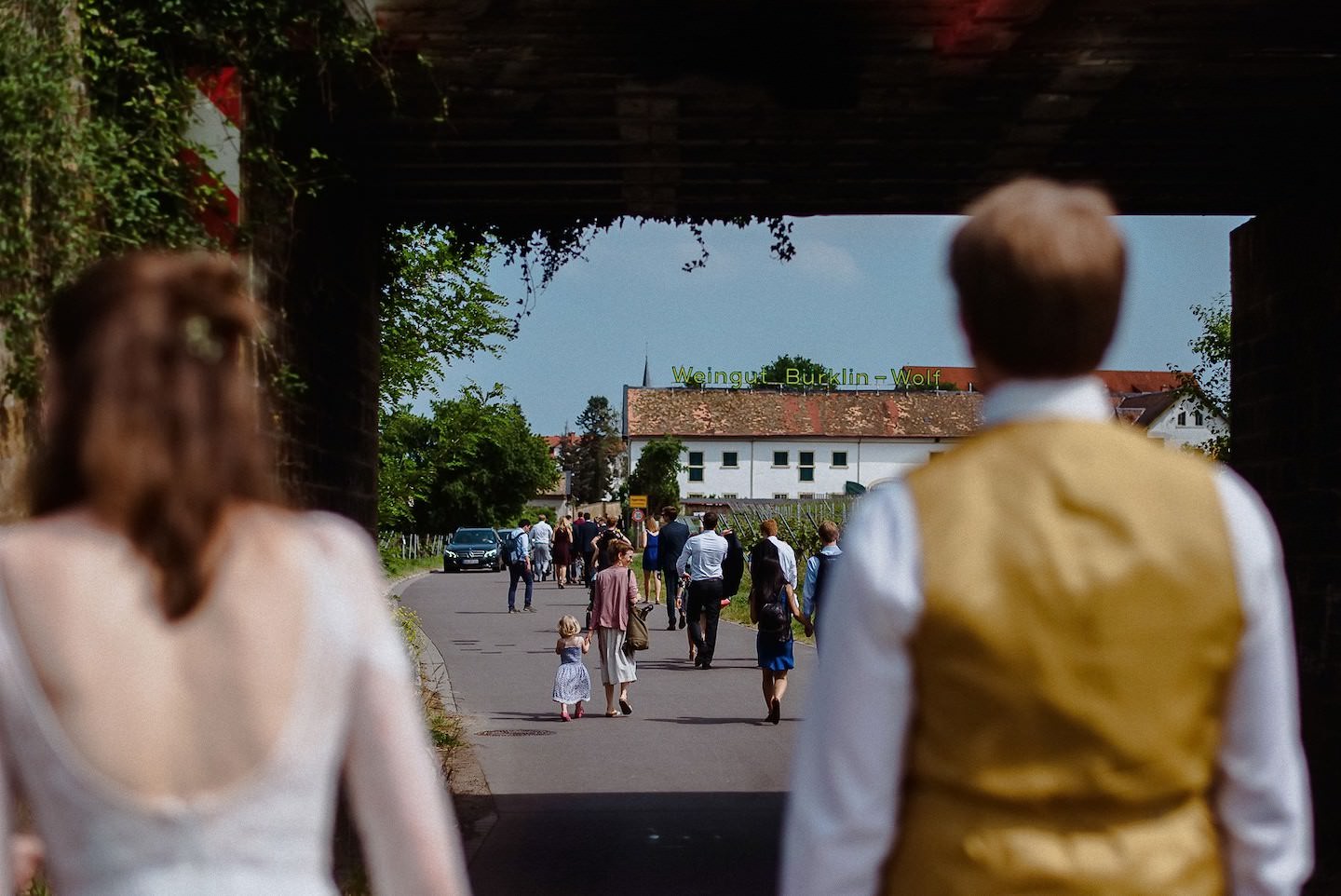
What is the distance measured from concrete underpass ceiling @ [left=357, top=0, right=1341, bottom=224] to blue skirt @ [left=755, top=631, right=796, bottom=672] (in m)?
5.72

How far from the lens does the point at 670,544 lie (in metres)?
23.7

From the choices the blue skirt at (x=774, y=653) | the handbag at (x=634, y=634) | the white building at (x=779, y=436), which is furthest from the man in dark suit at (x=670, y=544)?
the white building at (x=779, y=436)

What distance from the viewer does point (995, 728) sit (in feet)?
6.42

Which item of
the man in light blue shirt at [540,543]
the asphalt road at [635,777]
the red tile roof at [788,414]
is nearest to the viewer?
the asphalt road at [635,777]

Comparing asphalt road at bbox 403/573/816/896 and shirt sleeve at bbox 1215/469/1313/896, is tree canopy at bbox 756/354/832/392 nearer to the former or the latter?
asphalt road at bbox 403/573/816/896

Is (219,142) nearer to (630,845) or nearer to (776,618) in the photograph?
(630,845)

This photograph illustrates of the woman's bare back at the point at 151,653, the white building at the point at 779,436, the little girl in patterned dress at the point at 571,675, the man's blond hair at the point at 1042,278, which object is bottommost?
the little girl in patterned dress at the point at 571,675

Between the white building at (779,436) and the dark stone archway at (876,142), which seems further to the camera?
the white building at (779,436)

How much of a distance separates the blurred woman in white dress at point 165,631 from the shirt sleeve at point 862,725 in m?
0.56

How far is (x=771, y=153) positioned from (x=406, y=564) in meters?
50.8

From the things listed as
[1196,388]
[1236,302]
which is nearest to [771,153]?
[1236,302]

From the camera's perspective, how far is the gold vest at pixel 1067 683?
6.41 ft

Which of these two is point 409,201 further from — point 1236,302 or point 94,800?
point 94,800

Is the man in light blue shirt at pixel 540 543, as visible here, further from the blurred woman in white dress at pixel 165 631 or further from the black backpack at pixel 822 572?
the blurred woman in white dress at pixel 165 631
